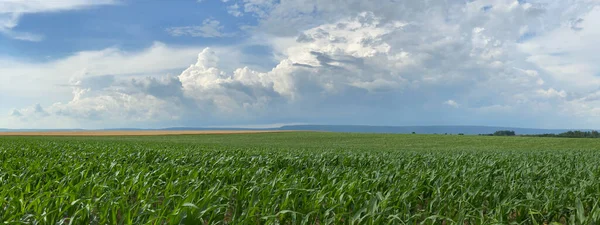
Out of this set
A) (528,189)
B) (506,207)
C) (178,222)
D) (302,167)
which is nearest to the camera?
(178,222)

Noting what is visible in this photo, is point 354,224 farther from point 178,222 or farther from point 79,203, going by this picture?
point 79,203

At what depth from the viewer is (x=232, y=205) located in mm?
6312

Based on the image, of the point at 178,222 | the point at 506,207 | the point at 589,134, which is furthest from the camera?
the point at 589,134

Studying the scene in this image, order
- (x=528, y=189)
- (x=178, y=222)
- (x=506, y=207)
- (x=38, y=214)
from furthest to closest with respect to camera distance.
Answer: (x=528, y=189)
(x=506, y=207)
(x=38, y=214)
(x=178, y=222)

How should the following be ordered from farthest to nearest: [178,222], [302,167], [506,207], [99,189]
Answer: [302,167], [99,189], [506,207], [178,222]

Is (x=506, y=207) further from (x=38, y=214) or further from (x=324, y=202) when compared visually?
(x=38, y=214)

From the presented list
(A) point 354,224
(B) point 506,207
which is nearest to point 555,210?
(B) point 506,207

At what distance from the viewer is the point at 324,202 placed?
5.94 metres

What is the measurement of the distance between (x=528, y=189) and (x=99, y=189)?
7143mm

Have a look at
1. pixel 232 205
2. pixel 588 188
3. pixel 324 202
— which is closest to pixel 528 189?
pixel 588 188

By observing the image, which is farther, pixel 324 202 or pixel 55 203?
pixel 324 202

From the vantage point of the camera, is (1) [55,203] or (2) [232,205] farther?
(2) [232,205]

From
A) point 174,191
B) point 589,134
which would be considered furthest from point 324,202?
point 589,134

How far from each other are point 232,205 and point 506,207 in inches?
154
